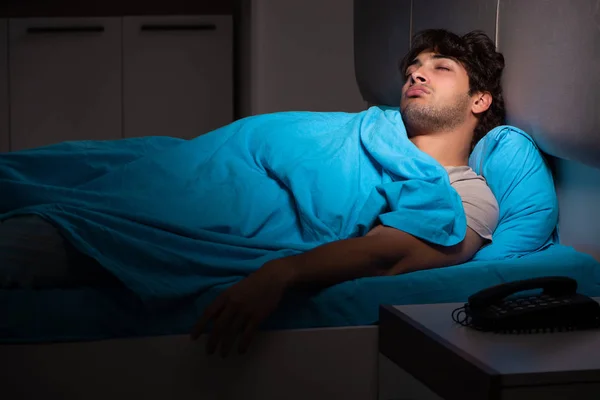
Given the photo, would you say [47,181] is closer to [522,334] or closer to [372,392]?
[372,392]

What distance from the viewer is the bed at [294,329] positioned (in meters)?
1.31

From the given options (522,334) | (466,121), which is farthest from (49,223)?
(466,121)

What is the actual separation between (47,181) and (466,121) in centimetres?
102

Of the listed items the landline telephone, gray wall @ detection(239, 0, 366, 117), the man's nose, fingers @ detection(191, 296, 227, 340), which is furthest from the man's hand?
gray wall @ detection(239, 0, 366, 117)

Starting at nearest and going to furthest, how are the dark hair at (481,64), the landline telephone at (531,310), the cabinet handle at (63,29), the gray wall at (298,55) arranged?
the landline telephone at (531,310)
the dark hair at (481,64)
the gray wall at (298,55)
the cabinet handle at (63,29)

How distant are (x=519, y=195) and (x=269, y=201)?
1.77 feet

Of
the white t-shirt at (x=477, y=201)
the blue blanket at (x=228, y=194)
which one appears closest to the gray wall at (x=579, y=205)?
the white t-shirt at (x=477, y=201)

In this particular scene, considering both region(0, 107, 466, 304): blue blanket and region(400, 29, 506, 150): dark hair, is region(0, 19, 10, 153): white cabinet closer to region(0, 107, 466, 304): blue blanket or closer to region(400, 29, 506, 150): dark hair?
region(0, 107, 466, 304): blue blanket

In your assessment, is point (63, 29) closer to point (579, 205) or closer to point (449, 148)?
point (449, 148)

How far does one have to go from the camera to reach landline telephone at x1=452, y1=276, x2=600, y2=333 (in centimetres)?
117

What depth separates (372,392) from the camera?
1433 millimetres

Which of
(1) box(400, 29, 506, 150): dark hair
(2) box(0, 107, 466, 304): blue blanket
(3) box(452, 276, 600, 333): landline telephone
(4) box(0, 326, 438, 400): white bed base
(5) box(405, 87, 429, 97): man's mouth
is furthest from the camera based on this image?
(5) box(405, 87, 429, 97): man's mouth

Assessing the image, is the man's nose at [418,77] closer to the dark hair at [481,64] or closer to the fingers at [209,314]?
the dark hair at [481,64]

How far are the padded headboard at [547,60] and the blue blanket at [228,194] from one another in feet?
0.79
